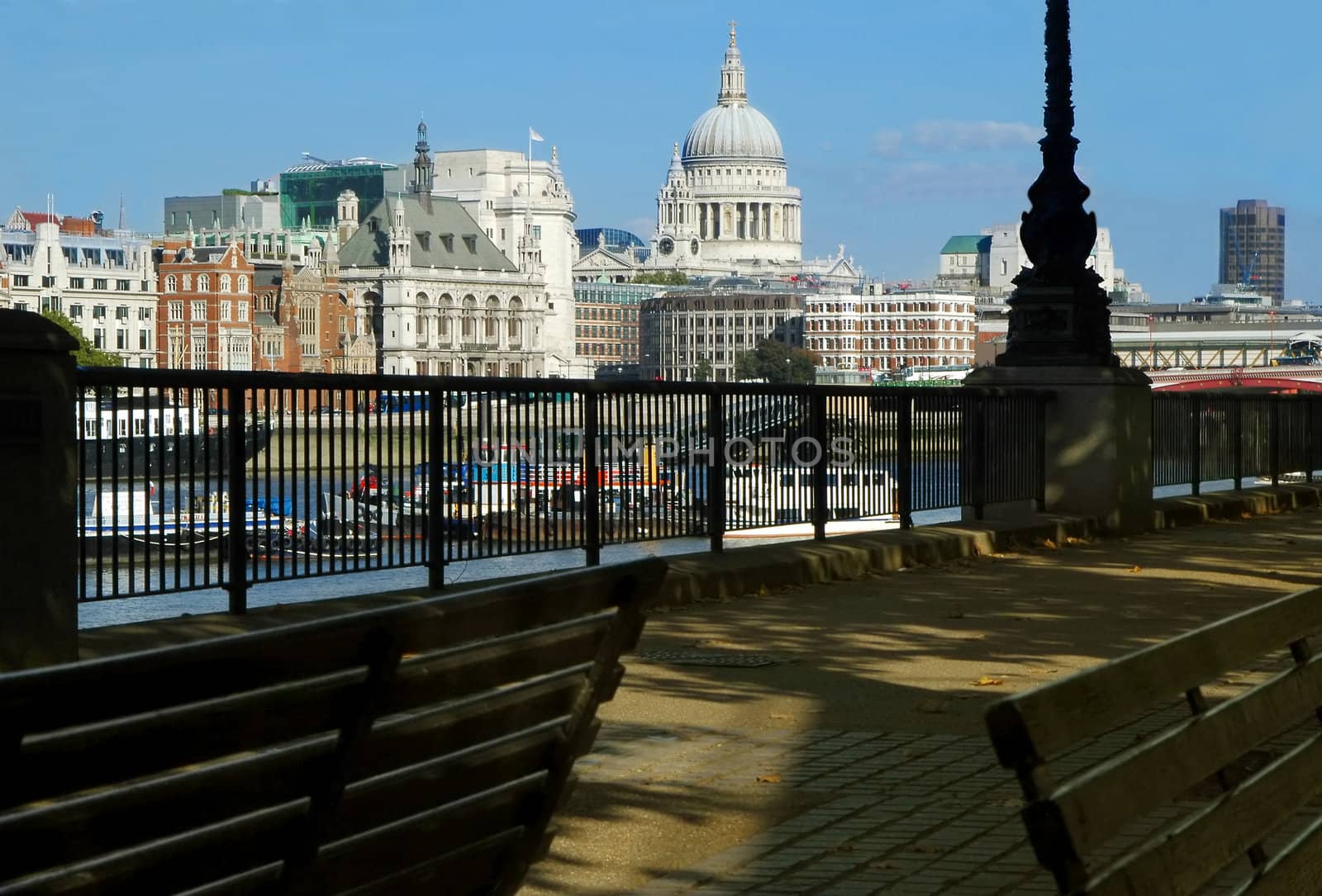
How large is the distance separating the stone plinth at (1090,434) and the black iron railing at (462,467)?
113 cm

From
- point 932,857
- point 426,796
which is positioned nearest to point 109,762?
point 426,796

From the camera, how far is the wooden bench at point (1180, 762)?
262 centimetres

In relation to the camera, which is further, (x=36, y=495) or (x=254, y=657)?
(x=36, y=495)

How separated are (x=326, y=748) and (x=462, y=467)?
747cm

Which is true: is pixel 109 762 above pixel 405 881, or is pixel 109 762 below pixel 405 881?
above

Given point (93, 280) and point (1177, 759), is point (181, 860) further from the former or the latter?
point (93, 280)

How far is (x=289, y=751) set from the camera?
2.64 meters

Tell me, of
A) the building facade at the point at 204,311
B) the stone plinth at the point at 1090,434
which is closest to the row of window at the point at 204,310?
the building facade at the point at 204,311

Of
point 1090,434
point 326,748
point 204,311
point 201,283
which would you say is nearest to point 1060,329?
point 1090,434

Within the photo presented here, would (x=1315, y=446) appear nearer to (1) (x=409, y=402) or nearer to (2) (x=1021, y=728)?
(1) (x=409, y=402)

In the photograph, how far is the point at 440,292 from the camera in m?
182

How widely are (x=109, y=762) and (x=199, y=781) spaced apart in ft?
0.84

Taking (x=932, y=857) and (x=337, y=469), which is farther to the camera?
(x=337, y=469)

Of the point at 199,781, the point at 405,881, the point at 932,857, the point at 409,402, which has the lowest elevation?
the point at 932,857
